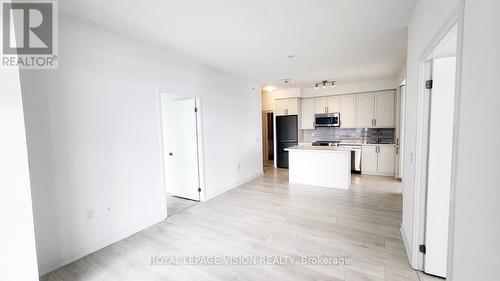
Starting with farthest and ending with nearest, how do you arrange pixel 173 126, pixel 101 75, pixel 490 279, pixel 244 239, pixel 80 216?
pixel 173 126 < pixel 244 239 < pixel 101 75 < pixel 80 216 < pixel 490 279

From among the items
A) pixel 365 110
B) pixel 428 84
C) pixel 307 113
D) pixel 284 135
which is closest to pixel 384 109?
pixel 365 110

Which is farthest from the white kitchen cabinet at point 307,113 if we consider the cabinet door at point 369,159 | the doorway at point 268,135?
the cabinet door at point 369,159

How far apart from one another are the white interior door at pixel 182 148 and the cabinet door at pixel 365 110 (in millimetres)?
4677

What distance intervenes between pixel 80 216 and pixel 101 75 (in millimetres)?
1632

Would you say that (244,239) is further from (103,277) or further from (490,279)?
(490,279)

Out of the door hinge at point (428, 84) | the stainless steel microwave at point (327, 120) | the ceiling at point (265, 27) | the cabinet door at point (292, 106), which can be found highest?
the ceiling at point (265, 27)

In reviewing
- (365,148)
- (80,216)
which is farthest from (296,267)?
(365,148)

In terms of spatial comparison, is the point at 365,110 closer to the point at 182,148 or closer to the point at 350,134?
the point at 350,134

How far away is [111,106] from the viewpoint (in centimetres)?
258

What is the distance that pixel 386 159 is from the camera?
5570 millimetres

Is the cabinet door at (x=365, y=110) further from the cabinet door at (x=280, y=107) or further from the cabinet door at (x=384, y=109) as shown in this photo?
the cabinet door at (x=280, y=107)

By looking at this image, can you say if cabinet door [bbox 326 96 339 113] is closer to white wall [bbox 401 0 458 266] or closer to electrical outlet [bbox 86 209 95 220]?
white wall [bbox 401 0 458 266]

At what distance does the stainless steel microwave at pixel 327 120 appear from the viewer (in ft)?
20.5

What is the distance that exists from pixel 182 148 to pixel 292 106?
394 centimetres
